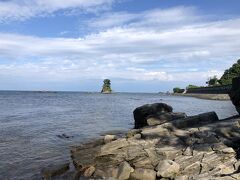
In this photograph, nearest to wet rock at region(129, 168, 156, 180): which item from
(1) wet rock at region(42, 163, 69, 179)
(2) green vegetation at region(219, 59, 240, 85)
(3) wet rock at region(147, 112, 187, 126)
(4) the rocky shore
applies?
(4) the rocky shore

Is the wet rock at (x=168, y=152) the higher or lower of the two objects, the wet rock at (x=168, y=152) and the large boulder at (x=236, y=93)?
the lower

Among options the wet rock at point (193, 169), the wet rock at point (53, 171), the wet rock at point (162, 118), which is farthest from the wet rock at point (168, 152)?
the wet rock at point (162, 118)

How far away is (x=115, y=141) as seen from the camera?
22.3m

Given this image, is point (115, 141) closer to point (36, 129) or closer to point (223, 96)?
point (36, 129)

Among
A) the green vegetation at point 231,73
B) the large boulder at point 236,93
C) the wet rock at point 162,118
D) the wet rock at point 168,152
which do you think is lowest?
the wet rock at point 168,152

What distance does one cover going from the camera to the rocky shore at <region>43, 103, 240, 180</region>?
59.1 ft

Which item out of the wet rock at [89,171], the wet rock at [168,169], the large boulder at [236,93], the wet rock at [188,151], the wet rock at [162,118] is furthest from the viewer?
the wet rock at [162,118]

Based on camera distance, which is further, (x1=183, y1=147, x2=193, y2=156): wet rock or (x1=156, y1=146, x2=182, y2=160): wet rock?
(x1=156, y1=146, x2=182, y2=160): wet rock

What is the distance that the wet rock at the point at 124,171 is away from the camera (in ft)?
60.6

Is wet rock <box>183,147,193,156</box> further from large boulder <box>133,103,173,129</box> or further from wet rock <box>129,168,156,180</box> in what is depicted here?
large boulder <box>133,103,173,129</box>

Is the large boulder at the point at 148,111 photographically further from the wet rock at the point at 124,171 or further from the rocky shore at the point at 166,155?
the wet rock at the point at 124,171

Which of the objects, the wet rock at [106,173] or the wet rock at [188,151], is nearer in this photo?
the wet rock at [106,173]

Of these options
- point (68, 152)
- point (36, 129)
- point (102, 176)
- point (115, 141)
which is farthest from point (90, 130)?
point (102, 176)

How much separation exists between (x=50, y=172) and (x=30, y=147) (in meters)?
9.02
